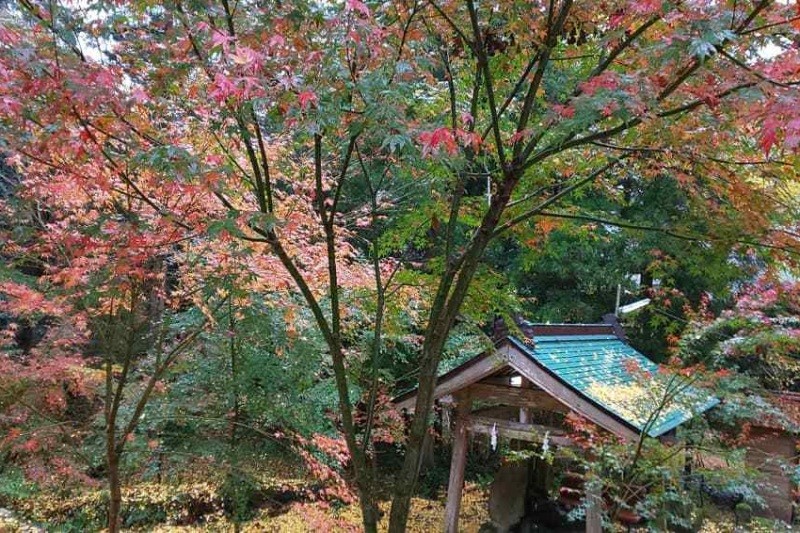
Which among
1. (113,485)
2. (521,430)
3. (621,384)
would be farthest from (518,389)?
(113,485)

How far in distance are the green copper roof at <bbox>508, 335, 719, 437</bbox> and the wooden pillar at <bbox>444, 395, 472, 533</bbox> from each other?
1.07 m

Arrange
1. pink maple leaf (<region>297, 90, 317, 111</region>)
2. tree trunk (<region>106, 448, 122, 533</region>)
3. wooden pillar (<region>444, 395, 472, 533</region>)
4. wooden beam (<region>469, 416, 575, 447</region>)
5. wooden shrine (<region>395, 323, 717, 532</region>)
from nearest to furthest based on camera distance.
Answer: pink maple leaf (<region>297, 90, 317, 111</region>)
tree trunk (<region>106, 448, 122, 533</region>)
wooden shrine (<region>395, 323, 717, 532</region>)
wooden beam (<region>469, 416, 575, 447</region>)
wooden pillar (<region>444, 395, 472, 533</region>)

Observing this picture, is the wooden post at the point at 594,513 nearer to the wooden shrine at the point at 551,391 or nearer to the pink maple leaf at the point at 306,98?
the wooden shrine at the point at 551,391

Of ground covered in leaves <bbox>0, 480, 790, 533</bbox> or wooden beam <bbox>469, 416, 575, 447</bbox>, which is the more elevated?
wooden beam <bbox>469, 416, 575, 447</bbox>

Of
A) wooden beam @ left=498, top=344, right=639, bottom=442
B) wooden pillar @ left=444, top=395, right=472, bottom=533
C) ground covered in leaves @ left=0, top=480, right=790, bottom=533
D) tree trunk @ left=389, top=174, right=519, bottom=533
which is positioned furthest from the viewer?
ground covered in leaves @ left=0, top=480, right=790, bottom=533

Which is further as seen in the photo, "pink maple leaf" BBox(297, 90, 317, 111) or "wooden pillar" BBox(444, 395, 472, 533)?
"wooden pillar" BBox(444, 395, 472, 533)

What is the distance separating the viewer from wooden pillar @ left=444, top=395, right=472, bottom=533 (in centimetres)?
582

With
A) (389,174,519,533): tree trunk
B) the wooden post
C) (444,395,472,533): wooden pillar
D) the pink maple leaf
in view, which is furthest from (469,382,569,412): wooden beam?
the pink maple leaf

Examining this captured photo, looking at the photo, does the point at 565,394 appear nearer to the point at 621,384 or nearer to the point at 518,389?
the point at 518,389

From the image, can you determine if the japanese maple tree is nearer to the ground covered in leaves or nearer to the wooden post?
the wooden post

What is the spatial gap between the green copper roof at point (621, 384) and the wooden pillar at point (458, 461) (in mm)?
1069

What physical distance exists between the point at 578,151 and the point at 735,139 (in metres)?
0.98

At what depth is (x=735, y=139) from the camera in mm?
2889

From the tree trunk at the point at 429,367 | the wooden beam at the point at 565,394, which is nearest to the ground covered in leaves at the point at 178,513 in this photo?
the wooden beam at the point at 565,394
